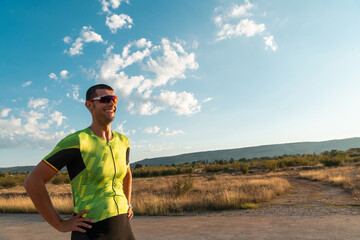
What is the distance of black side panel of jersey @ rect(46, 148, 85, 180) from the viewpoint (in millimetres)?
1905

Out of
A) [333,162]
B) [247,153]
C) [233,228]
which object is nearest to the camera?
[233,228]

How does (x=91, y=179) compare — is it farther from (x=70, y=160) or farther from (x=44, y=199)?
→ (x=44, y=199)

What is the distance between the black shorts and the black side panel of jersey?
1.43ft

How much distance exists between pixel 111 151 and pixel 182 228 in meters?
5.50

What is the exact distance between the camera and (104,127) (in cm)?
227

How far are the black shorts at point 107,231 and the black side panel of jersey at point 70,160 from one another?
44 cm

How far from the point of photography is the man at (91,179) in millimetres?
1900

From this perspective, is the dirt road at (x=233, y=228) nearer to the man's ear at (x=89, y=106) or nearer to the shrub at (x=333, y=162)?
the man's ear at (x=89, y=106)

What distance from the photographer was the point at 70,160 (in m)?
1.96

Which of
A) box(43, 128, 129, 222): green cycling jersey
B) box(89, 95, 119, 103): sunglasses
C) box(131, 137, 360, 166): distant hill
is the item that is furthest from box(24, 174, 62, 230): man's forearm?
box(131, 137, 360, 166): distant hill

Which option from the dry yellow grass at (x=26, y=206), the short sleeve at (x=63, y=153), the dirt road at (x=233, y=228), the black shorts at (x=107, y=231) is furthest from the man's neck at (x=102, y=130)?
the dry yellow grass at (x=26, y=206)

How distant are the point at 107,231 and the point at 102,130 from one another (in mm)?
833

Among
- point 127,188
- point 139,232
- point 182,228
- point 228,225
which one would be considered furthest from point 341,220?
point 127,188

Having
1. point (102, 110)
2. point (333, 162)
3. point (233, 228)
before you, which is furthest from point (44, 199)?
point (333, 162)
